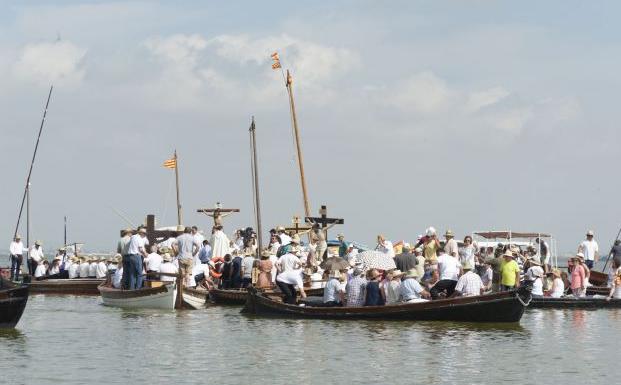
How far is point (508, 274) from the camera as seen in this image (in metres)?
35.4

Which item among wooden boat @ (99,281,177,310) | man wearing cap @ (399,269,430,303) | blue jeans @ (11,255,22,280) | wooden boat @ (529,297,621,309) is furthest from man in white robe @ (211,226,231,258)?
man wearing cap @ (399,269,430,303)

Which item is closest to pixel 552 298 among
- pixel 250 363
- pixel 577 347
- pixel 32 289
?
pixel 577 347

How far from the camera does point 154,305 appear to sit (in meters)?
37.9

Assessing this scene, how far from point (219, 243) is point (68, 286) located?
25.4 feet

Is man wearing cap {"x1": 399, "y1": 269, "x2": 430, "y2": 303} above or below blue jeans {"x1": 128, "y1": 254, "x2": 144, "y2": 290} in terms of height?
below

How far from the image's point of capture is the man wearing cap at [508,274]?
35406mm

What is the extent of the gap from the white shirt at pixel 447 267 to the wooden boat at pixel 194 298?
27.6ft

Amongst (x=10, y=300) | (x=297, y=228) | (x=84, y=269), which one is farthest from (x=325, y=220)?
(x=10, y=300)

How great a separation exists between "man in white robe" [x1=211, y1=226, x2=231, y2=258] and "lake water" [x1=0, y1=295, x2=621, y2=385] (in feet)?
23.9

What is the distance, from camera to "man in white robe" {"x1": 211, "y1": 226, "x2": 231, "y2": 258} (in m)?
44.3

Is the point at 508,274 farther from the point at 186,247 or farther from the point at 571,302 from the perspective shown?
the point at 186,247

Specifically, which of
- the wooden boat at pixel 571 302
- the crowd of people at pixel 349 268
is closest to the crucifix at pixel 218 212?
the crowd of people at pixel 349 268

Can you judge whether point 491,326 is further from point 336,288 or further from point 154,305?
A: point 154,305

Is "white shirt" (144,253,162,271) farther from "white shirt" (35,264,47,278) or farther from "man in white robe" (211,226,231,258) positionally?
"white shirt" (35,264,47,278)
